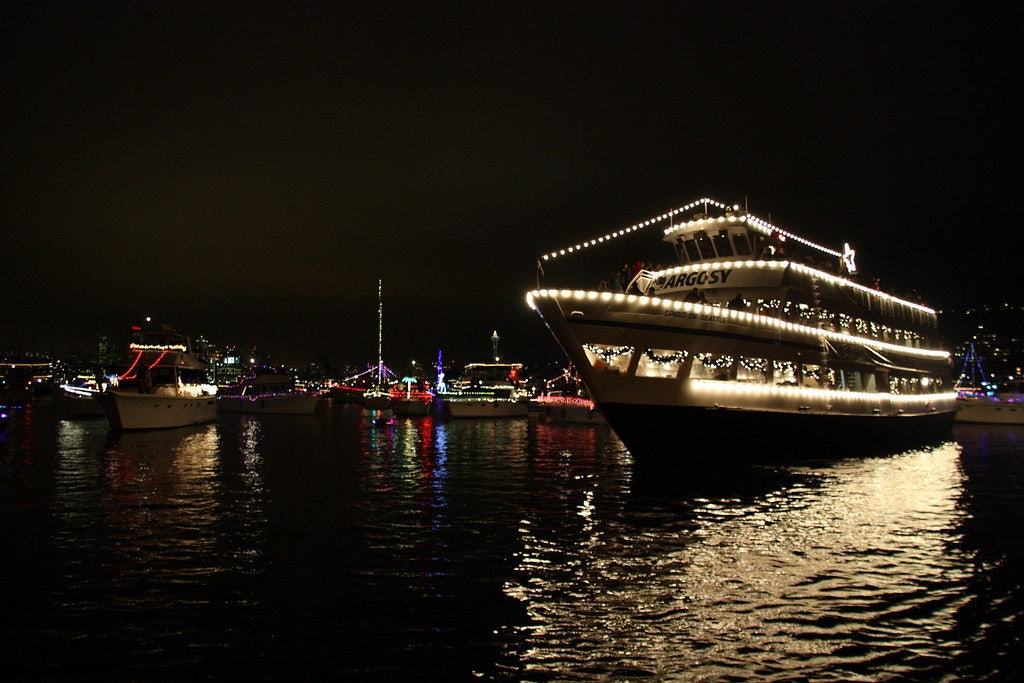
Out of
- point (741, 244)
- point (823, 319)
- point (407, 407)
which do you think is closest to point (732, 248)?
point (741, 244)

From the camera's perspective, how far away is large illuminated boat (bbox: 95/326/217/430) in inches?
1951

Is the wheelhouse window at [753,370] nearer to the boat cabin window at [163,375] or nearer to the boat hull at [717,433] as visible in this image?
the boat hull at [717,433]

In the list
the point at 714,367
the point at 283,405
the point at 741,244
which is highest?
the point at 741,244

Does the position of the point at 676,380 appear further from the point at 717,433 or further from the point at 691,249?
the point at 691,249

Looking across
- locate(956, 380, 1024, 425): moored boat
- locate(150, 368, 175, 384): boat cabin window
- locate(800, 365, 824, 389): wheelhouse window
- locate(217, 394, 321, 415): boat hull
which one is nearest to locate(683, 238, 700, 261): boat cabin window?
locate(800, 365, 824, 389): wheelhouse window

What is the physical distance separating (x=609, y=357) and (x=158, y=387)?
42.8m

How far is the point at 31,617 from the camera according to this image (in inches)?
406

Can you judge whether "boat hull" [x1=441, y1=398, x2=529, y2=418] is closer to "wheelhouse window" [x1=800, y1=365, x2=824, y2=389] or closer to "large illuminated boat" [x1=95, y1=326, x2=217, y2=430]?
"large illuminated boat" [x1=95, y1=326, x2=217, y2=430]

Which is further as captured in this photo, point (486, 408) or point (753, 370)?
point (486, 408)

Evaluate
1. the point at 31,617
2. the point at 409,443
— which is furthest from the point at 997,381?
the point at 31,617

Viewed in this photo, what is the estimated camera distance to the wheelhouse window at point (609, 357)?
2633 centimetres

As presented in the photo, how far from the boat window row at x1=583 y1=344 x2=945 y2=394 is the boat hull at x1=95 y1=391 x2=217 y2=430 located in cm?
3738

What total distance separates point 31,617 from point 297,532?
6503mm

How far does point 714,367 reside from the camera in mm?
28062
